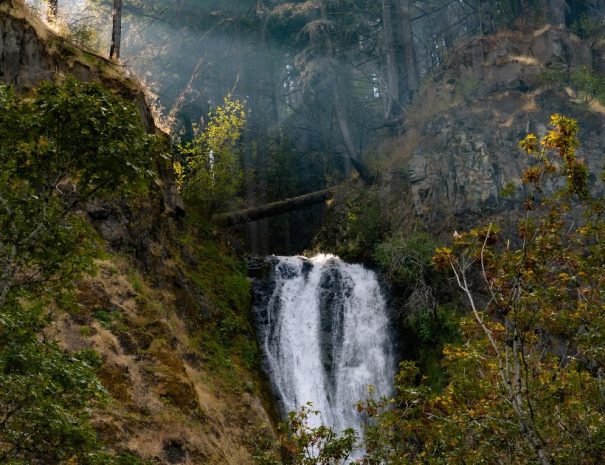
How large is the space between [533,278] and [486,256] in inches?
34.1

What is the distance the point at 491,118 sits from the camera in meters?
28.5

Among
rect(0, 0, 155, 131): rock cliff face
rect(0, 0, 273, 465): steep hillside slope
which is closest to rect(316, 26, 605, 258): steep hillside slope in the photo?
rect(0, 0, 273, 465): steep hillside slope

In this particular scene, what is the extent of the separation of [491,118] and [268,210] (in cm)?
1109

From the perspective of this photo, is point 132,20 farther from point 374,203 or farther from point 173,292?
point 173,292

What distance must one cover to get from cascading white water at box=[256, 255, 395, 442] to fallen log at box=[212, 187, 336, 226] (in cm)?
304

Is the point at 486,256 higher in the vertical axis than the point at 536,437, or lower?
higher

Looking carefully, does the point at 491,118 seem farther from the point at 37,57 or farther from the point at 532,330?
the point at 532,330

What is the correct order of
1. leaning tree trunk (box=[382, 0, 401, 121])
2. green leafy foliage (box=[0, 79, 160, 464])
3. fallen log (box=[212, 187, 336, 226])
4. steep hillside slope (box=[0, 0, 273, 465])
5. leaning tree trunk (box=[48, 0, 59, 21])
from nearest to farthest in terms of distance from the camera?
1. green leafy foliage (box=[0, 79, 160, 464])
2. steep hillside slope (box=[0, 0, 273, 465])
3. leaning tree trunk (box=[48, 0, 59, 21])
4. fallen log (box=[212, 187, 336, 226])
5. leaning tree trunk (box=[382, 0, 401, 121])

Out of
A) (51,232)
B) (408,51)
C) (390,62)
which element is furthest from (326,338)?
(408,51)

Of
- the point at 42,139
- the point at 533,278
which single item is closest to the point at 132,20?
the point at 42,139

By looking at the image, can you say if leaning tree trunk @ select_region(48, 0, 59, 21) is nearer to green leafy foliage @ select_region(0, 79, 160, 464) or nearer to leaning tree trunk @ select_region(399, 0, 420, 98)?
green leafy foliage @ select_region(0, 79, 160, 464)

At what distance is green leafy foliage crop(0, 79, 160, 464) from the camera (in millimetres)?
6777

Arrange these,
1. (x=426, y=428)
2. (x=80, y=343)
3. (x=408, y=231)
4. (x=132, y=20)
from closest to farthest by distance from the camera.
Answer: (x=426, y=428), (x=80, y=343), (x=408, y=231), (x=132, y=20)

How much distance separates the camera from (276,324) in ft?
78.2
